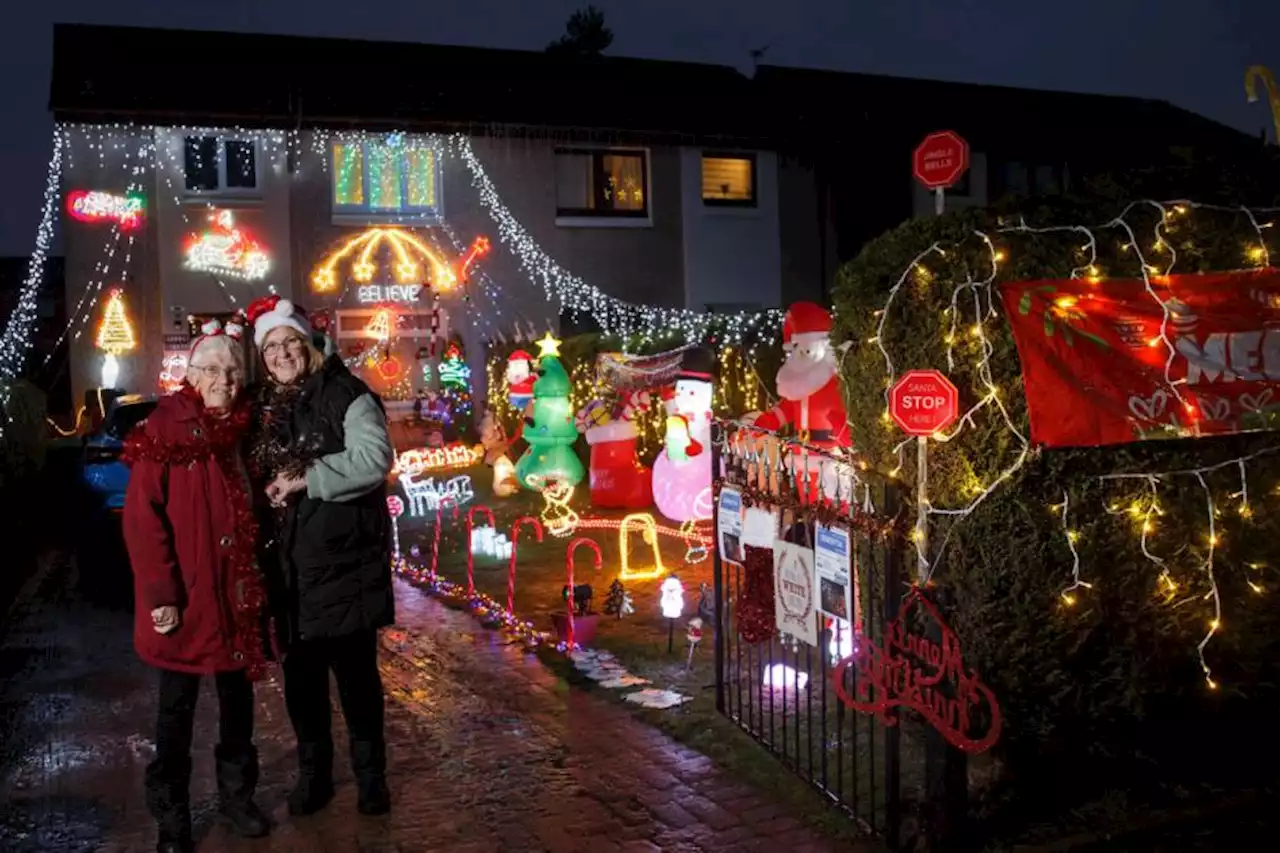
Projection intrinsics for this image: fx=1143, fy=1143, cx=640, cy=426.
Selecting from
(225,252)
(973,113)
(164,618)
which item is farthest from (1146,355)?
(973,113)

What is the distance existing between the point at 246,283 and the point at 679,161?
8.18 meters

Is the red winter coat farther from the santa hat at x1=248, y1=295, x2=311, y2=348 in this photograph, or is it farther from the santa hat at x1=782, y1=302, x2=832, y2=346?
the santa hat at x1=782, y1=302, x2=832, y2=346

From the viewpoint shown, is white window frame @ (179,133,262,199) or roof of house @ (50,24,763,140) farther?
white window frame @ (179,133,262,199)

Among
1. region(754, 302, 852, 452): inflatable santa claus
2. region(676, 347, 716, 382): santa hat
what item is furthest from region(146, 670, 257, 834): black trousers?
region(676, 347, 716, 382): santa hat

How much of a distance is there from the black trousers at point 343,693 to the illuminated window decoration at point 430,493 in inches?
295

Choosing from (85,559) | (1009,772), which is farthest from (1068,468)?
(85,559)

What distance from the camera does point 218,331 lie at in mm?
4711

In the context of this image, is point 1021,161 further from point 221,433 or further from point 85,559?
point 221,433

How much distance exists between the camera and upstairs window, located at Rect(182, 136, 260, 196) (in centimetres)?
1845

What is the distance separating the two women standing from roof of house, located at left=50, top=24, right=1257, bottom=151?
15.1m

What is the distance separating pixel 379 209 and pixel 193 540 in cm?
1597

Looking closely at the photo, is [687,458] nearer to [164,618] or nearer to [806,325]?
[806,325]

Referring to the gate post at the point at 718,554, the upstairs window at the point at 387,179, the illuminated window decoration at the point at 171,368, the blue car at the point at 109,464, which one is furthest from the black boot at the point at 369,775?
the upstairs window at the point at 387,179

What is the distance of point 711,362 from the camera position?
45.4 ft
